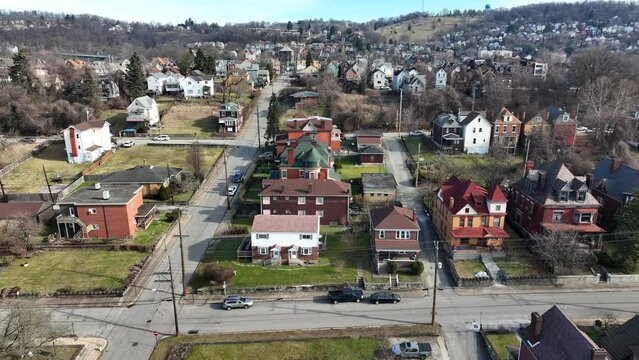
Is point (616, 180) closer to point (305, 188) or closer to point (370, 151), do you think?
point (370, 151)

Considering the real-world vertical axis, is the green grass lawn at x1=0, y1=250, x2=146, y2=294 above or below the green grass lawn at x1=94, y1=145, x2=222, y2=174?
below

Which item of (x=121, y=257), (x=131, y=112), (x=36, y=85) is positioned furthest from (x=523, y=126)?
(x=36, y=85)

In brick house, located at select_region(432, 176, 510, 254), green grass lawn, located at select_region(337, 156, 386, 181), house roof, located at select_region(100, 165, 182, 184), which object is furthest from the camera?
green grass lawn, located at select_region(337, 156, 386, 181)

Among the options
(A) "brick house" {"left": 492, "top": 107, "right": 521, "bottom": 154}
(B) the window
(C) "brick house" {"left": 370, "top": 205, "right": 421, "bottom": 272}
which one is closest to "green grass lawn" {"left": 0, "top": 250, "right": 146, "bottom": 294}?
(C) "brick house" {"left": 370, "top": 205, "right": 421, "bottom": 272}

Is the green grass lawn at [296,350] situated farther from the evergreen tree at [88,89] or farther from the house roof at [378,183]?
the evergreen tree at [88,89]

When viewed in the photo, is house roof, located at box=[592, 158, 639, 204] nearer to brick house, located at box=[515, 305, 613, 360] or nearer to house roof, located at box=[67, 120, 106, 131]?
brick house, located at box=[515, 305, 613, 360]

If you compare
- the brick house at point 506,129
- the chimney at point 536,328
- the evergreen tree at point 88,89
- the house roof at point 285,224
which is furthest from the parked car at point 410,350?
the evergreen tree at point 88,89

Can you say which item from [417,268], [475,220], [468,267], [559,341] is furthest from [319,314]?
[475,220]
